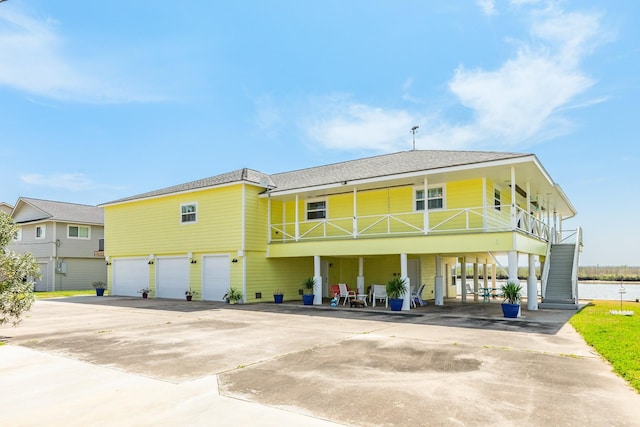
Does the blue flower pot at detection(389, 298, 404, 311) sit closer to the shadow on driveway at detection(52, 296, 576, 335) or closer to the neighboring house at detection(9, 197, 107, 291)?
the shadow on driveway at detection(52, 296, 576, 335)

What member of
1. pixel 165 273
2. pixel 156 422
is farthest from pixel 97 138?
pixel 156 422

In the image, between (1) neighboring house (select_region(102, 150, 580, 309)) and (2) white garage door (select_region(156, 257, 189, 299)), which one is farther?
(2) white garage door (select_region(156, 257, 189, 299))

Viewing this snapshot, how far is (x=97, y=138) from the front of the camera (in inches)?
889

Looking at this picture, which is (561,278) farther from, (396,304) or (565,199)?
(396,304)

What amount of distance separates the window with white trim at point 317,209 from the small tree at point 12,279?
11831 mm

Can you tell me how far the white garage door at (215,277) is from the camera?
61.6ft


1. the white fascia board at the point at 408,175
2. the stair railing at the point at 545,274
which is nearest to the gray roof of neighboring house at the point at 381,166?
the white fascia board at the point at 408,175

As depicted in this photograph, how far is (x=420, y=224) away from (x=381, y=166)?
3.21m

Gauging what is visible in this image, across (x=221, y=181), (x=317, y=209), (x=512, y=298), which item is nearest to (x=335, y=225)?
(x=317, y=209)

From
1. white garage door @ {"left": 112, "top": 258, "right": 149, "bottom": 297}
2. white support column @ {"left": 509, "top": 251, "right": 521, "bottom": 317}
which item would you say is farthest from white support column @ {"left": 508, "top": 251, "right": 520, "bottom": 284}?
white garage door @ {"left": 112, "top": 258, "right": 149, "bottom": 297}

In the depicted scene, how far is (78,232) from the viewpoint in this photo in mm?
30047

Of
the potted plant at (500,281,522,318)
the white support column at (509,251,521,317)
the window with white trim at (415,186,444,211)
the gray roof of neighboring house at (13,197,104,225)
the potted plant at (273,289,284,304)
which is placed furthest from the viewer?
the gray roof of neighboring house at (13,197,104,225)

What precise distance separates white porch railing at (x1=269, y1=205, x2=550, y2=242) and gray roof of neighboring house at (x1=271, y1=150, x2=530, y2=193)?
65.2 inches

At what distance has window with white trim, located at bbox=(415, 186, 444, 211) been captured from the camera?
16.3 m
